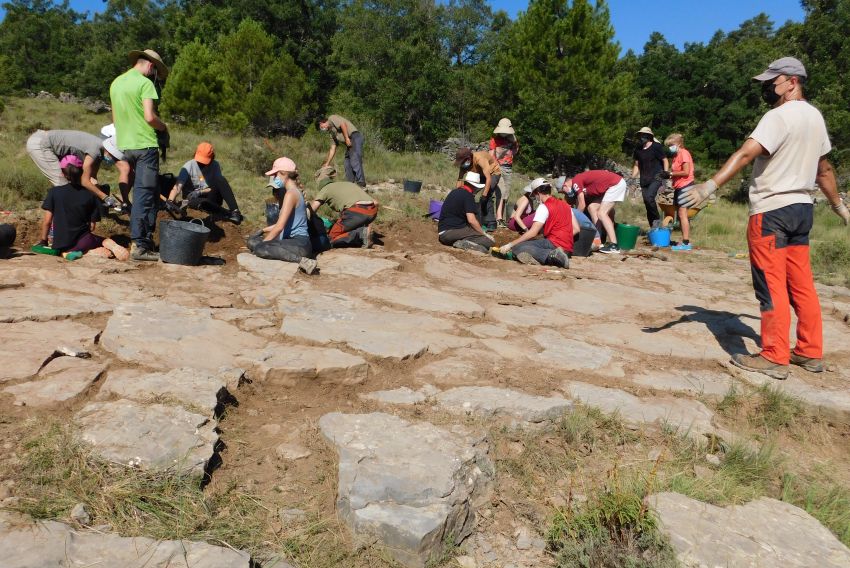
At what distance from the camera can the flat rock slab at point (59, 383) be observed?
271 centimetres

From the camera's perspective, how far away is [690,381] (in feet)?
12.1

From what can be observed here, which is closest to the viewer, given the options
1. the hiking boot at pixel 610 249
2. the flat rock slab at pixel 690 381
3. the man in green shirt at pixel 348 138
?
the flat rock slab at pixel 690 381

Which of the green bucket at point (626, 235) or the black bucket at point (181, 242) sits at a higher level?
the green bucket at point (626, 235)

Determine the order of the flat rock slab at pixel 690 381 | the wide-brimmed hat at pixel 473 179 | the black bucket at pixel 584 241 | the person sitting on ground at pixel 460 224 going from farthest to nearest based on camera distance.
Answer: the wide-brimmed hat at pixel 473 179 < the black bucket at pixel 584 241 < the person sitting on ground at pixel 460 224 < the flat rock slab at pixel 690 381

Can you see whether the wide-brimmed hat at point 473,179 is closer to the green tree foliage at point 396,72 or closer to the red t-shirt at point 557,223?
the red t-shirt at point 557,223

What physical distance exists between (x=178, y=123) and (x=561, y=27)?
15.1 meters

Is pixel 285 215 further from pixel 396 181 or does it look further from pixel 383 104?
pixel 383 104

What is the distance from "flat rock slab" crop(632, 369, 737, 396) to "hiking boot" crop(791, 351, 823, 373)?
A: 54 cm

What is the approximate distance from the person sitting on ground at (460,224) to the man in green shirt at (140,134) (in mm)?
3335

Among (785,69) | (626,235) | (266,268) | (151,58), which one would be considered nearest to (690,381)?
(785,69)

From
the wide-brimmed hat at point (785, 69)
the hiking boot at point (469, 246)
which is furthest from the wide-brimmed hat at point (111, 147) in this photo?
the wide-brimmed hat at point (785, 69)

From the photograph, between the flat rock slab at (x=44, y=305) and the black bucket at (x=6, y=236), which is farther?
the black bucket at (x=6, y=236)

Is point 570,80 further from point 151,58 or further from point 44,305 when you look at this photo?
point 44,305

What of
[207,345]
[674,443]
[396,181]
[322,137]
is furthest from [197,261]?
[322,137]
